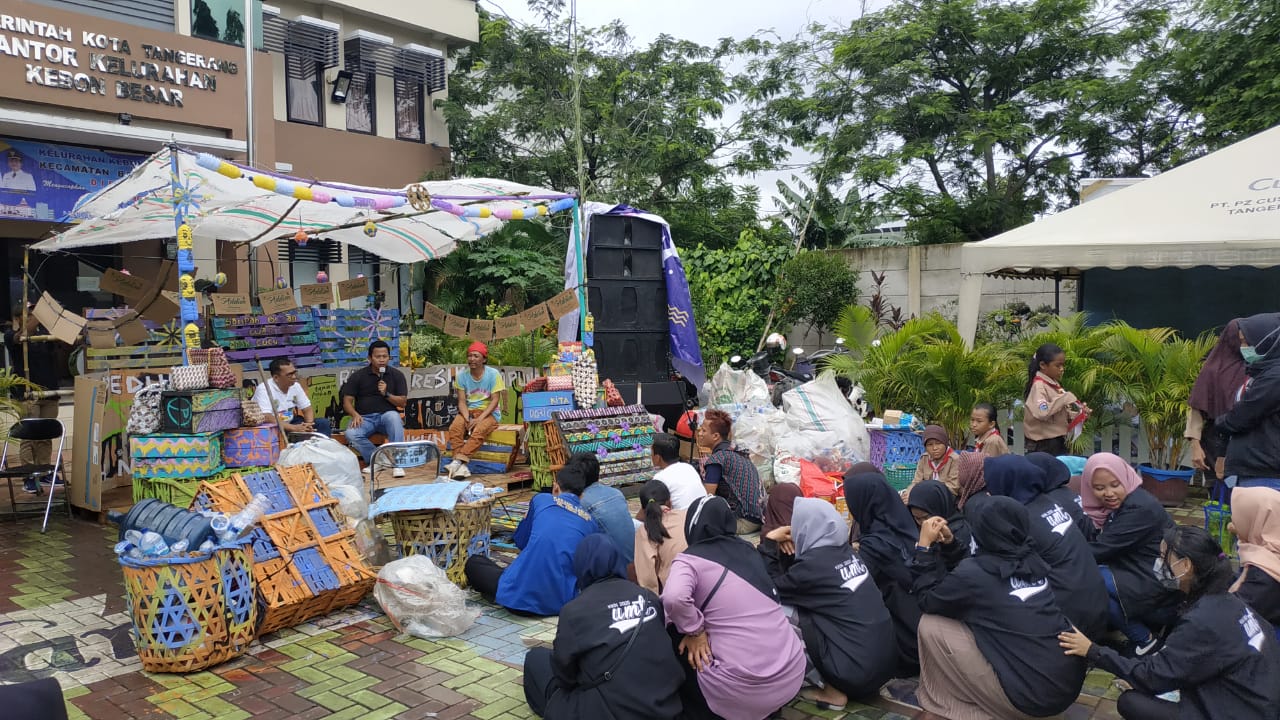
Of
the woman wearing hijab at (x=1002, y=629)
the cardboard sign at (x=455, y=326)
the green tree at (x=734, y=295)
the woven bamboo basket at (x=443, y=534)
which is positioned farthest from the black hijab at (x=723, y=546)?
the green tree at (x=734, y=295)

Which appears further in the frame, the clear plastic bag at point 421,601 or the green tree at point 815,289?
the green tree at point 815,289

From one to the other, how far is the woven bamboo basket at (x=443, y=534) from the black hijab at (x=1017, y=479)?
3257mm

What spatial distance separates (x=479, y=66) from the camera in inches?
716

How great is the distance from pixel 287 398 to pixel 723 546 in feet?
20.1

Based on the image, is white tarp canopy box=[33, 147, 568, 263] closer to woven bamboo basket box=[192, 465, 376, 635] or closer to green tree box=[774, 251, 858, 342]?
woven bamboo basket box=[192, 465, 376, 635]

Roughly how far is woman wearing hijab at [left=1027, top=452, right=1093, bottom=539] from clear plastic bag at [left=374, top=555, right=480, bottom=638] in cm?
335

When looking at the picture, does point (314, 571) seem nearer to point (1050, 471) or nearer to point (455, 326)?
point (1050, 471)

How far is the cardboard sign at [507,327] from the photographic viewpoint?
32.0 feet

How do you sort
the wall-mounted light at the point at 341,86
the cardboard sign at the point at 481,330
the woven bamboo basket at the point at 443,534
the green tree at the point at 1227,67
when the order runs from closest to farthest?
the woven bamboo basket at the point at 443,534 → the cardboard sign at the point at 481,330 → the green tree at the point at 1227,67 → the wall-mounted light at the point at 341,86

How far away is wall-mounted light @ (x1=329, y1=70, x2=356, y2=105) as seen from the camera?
15.7 m

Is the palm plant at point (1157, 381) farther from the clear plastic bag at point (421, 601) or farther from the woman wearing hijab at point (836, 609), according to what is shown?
the clear plastic bag at point (421, 601)

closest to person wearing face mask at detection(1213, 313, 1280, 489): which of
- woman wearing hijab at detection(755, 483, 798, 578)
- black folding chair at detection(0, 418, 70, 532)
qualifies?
woman wearing hijab at detection(755, 483, 798, 578)

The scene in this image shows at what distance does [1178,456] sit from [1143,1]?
12.7m

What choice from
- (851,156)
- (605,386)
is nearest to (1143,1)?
(851,156)
